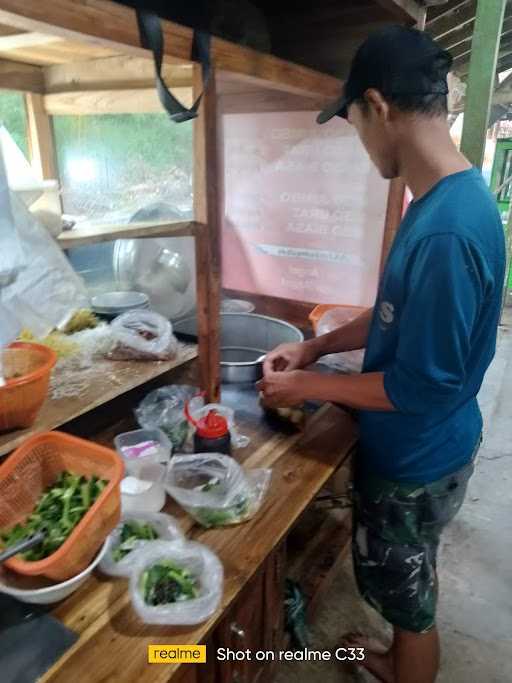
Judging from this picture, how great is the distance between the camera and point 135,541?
889 millimetres

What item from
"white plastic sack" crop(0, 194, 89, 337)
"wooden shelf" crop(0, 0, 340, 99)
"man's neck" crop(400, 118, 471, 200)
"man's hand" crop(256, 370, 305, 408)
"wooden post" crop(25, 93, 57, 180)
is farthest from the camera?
"wooden post" crop(25, 93, 57, 180)

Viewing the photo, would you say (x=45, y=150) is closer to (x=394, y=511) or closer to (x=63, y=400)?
(x=63, y=400)

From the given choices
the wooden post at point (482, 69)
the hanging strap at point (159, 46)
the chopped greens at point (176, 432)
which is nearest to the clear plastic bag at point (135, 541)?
the chopped greens at point (176, 432)

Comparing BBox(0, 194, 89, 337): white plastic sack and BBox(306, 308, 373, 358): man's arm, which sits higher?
BBox(0, 194, 89, 337): white plastic sack

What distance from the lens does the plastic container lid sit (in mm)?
1083

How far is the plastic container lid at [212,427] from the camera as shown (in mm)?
1083

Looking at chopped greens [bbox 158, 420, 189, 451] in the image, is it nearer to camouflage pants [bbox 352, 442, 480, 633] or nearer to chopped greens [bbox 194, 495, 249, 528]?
chopped greens [bbox 194, 495, 249, 528]

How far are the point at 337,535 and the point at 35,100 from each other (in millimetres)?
1788

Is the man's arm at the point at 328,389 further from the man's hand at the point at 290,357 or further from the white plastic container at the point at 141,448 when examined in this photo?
the white plastic container at the point at 141,448

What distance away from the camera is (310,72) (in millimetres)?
1308

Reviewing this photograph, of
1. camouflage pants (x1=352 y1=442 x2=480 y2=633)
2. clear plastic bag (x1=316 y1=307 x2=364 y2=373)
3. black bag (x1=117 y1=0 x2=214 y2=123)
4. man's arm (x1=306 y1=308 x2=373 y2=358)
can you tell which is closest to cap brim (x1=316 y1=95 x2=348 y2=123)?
black bag (x1=117 y1=0 x2=214 y2=123)

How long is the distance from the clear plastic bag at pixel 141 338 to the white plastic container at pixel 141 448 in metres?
0.19

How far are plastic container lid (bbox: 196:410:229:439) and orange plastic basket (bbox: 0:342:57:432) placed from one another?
0.35 m

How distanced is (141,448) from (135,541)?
23cm
